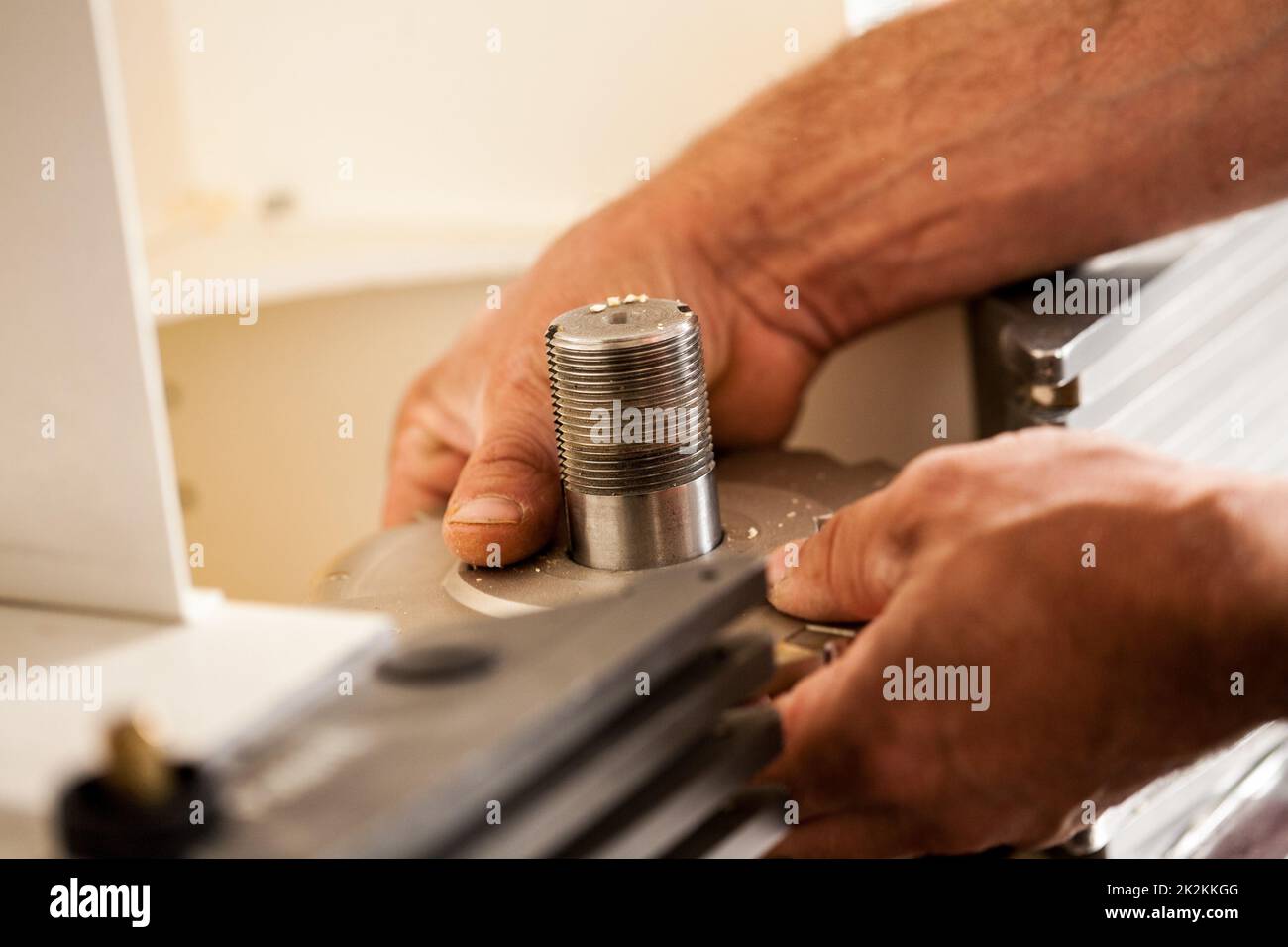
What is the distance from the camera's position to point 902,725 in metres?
0.62

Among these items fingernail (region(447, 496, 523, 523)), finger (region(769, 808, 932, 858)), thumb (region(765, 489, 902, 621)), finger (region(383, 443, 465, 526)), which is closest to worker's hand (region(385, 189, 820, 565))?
finger (region(383, 443, 465, 526))

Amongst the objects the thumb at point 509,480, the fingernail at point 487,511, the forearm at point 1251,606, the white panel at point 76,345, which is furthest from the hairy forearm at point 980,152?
the white panel at point 76,345

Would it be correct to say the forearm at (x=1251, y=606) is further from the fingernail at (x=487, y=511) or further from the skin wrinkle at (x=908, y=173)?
the skin wrinkle at (x=908, y=173)

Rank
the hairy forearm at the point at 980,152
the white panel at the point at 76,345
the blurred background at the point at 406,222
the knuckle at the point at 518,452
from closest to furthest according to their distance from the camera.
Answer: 1. the white panel at the point at 76,345
2. the knuckle at the point at 518,452
3. the hairy forearm at the point at 980,152
4. the blurred background at the point at 406,222

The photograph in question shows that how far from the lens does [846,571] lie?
0.68 metres

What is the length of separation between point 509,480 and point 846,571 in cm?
25

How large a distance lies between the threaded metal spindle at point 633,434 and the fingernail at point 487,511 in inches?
1.8

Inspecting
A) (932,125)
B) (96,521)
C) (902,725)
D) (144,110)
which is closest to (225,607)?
(96,521)

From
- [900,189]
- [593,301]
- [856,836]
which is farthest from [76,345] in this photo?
[900,189]

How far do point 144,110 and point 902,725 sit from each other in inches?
70.0

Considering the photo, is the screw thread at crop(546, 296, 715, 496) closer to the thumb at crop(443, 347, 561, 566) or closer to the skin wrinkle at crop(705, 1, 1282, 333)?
the thumb at crop(443, 347, 561, 566)

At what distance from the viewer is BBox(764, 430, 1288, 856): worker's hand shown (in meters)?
0.60

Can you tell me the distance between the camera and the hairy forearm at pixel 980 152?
1043 millimetres
